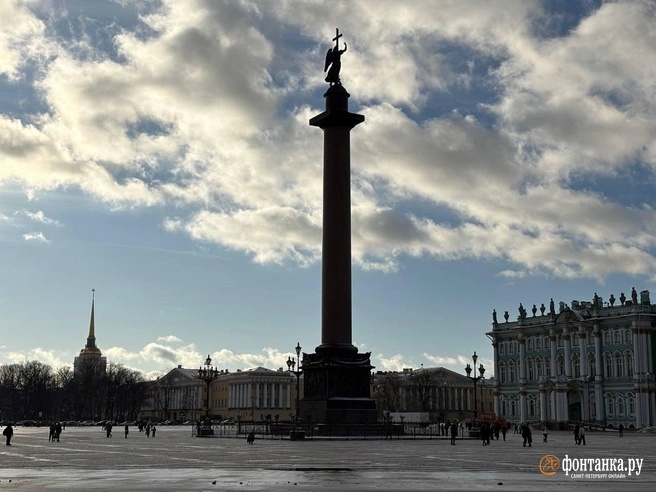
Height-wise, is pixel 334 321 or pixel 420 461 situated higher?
pixel 334 321

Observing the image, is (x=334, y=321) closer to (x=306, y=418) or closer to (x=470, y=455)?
(x=306, y=418)

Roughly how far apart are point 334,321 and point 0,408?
14748cm

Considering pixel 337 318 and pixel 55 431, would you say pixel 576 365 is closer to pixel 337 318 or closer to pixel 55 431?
pixel 337 318

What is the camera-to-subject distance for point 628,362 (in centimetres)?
10475

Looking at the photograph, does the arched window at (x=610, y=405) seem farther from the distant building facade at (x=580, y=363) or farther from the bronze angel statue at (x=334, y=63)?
the bronze angel statue at (x=334, y=63)

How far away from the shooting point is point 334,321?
61312 mm

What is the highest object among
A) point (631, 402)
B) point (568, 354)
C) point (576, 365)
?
point (568, 354)

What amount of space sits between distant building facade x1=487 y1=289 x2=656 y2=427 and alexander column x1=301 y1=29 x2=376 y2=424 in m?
52.7

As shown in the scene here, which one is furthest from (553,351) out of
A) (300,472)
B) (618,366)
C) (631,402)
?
(300,472)

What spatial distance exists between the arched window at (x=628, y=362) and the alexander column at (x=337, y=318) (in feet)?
175

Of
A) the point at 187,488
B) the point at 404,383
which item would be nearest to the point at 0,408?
the point at 404,383

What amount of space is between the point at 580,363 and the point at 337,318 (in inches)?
2321

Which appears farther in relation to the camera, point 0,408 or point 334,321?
point 0,408

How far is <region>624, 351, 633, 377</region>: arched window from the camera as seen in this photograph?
10425 cm
